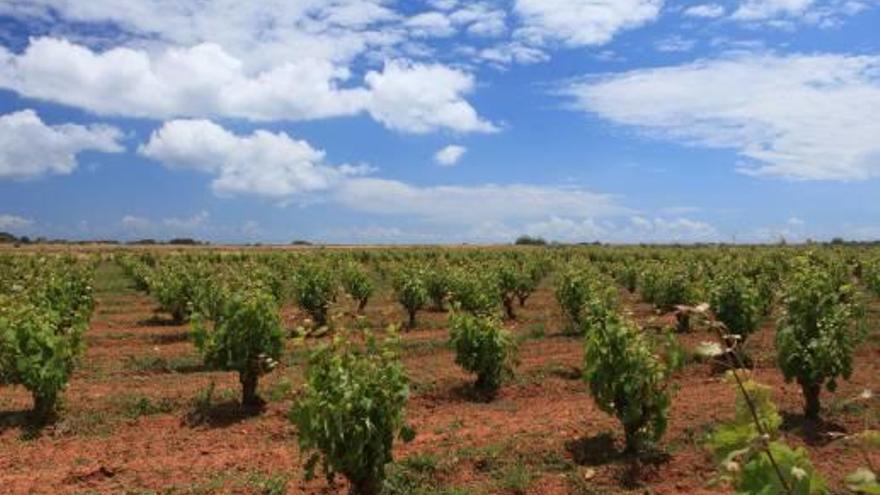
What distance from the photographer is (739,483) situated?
3.08m

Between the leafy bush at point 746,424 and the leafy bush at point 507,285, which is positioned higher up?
the leafy bush at point 746,424

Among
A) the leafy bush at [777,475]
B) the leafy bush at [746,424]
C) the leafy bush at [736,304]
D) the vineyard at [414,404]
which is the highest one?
the leafy bush at [746,424]

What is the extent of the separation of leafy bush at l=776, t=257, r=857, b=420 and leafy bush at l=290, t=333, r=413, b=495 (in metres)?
6.46

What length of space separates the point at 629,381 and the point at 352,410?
4018mm

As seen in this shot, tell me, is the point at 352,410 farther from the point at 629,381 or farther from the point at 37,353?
the point at 37,353

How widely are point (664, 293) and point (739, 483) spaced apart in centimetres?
2167

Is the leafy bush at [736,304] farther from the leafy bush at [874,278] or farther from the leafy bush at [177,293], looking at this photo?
the leafy bush at [177,293]

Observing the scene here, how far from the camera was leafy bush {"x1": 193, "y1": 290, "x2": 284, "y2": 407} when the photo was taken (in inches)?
523

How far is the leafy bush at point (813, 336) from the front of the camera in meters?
11.7

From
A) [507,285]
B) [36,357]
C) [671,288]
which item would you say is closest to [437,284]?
[507,285]

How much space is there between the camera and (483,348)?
1431cm

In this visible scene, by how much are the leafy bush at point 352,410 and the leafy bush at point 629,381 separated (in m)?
3.33

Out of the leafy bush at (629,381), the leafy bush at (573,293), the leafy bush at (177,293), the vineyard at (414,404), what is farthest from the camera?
the leafy bush at (177,293)

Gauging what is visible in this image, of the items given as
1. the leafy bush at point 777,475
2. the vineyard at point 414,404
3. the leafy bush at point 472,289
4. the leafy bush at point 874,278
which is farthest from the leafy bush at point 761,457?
the leafy bush at point 874,278
